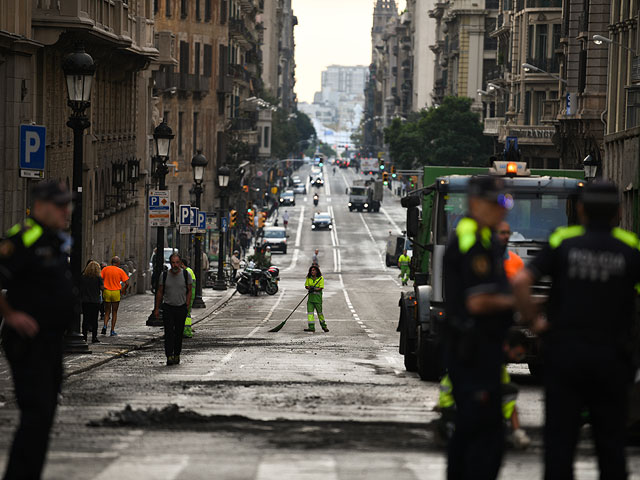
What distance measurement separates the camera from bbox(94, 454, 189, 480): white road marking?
28.7 ft

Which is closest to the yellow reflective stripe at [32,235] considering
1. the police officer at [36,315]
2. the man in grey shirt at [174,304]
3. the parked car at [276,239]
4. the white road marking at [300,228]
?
the police officer at [36,315]

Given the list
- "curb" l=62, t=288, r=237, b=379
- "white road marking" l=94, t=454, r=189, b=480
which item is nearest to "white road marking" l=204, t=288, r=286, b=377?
"curb" l=62, t=288, r=237, b=379

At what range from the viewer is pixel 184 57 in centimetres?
7244

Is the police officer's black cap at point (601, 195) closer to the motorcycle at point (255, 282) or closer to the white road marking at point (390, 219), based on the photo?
the motorcycle at point (255, 282)

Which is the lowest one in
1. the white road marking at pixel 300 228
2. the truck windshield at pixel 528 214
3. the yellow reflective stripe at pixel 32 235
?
the white road marking at pixel 300 228

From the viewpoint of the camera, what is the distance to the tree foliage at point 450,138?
331 feet

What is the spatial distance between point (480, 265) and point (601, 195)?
782 millimetres

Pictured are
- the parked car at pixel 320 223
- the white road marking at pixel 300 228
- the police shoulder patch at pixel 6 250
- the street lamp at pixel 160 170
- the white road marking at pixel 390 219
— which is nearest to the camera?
the police shoulder patch at pixel 6 250

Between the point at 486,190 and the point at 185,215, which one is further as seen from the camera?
the point at 185,215

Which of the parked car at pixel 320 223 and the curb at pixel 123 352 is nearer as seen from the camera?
the curb at pixel 123 352

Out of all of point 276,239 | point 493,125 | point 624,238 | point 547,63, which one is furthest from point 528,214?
point 493,125

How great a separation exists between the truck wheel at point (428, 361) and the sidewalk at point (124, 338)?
4.50 meters

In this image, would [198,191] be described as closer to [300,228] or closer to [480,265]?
[480,265]

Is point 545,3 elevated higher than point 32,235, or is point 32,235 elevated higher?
point 545,3
